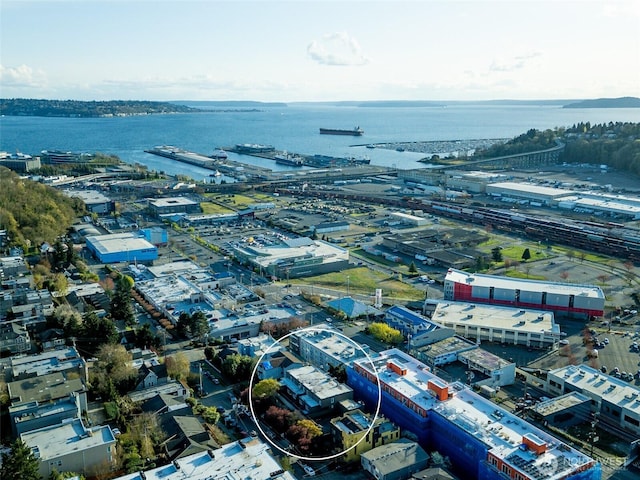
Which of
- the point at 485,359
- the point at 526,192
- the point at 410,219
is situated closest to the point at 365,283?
the point at 485,359

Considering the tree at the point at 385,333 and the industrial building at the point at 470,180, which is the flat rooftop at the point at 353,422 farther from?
the industrial building at the point at 470,180

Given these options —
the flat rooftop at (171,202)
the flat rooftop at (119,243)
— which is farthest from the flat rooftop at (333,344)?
the flat rooftop at (171,202)

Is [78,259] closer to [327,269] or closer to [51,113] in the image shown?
[327,269]

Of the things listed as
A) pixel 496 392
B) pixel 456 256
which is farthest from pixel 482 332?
pixel 456 256

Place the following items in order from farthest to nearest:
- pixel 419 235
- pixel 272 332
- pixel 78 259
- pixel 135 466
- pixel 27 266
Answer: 1. pixel 419 235
2. pixel 78 259
3. pixel 27 266
4. pixel 272 332
5. pixel 135 466

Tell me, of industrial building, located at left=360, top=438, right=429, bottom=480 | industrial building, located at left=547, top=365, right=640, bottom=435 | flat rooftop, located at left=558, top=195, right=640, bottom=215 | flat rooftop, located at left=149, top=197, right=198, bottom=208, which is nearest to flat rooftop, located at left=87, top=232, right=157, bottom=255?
flat rooftop, located at left=149, top=197, right=198, bottom=208

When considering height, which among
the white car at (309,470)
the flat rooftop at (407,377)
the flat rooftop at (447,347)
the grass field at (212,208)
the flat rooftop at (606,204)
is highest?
the flat rooftop at (606,204)
